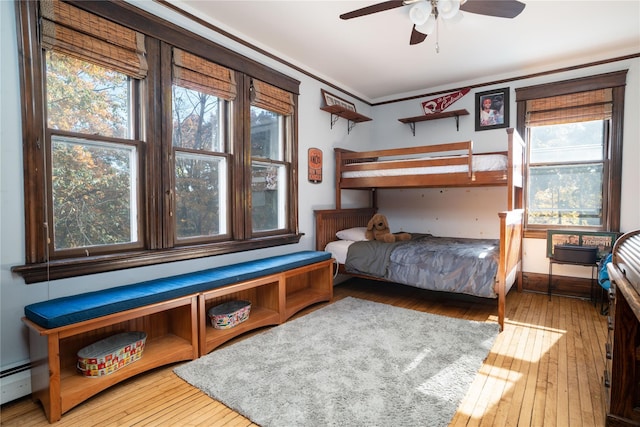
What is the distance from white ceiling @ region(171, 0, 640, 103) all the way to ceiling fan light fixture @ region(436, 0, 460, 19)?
0.13m

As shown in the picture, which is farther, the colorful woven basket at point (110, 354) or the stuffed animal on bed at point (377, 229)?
→ the stuffed animal on bed at point (377, 229)

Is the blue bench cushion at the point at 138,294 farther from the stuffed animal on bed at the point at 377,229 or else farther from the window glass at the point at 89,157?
the stuffed animal on bed at the point at 377,229

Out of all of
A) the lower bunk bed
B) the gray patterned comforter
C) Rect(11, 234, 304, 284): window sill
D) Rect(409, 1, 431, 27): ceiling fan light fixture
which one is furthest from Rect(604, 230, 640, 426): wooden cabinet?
Rect(11, 234, 304, 284): window sill

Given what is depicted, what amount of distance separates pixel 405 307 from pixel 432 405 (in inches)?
65.2

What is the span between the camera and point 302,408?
1654 mm

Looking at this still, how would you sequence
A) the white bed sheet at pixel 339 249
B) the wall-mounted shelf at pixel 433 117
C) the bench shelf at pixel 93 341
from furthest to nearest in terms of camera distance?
the wall-mounted shelf at pixel 433 117 < the white bed sheet at pixel 339 249 < the bench shelf at pixel 93 341

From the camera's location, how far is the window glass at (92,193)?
1.97 m

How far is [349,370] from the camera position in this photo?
6.66ft

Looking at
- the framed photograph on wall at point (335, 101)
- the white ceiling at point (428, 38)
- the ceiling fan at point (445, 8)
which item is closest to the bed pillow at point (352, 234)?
the framed photograph on wall at point (335, 101)

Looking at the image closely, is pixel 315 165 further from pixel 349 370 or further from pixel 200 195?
pixel 349 370

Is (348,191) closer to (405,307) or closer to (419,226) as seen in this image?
(419,226)

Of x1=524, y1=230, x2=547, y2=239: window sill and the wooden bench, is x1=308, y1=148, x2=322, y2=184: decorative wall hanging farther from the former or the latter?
x1=524, y1=230, x2=547, y2=239: window sill

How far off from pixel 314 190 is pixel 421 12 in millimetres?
2237

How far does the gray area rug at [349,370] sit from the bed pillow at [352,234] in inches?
45.7
